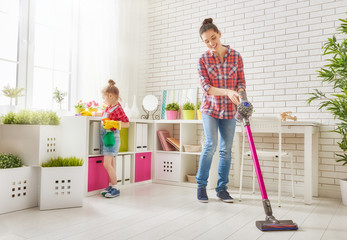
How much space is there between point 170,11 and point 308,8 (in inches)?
66.4

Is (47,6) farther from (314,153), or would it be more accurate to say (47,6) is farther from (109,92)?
(314,153)

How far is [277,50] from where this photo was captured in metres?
3.11

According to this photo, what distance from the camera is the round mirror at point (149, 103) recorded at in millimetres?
3699

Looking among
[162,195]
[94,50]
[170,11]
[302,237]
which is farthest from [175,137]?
[302,237]

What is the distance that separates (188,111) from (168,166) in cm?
65

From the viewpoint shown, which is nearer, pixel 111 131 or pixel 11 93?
pixel 11 93

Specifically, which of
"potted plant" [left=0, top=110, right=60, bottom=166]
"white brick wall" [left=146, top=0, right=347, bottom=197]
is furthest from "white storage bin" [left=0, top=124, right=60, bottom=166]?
"white brick wall" [left=146, top=0, right=347, bottom=197]

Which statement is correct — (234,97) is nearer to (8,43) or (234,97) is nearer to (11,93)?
(11,93)

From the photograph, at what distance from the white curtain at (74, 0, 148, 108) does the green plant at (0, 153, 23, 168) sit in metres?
1.17

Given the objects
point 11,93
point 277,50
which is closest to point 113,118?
point 11,93

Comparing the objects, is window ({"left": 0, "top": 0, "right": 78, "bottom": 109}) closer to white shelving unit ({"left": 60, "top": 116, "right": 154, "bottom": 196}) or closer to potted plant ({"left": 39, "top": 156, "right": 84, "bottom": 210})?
white shelving unit ({"left": 60, "top": 116, "right": 154, "bottom": 196})

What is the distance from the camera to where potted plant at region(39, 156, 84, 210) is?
7.08 feet

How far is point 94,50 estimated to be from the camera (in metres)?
3.30

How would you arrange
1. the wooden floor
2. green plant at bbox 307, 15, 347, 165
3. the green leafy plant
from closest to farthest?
the wooden floor, the green leafy plant, green plant at bbox 307, 15, 347, 165
